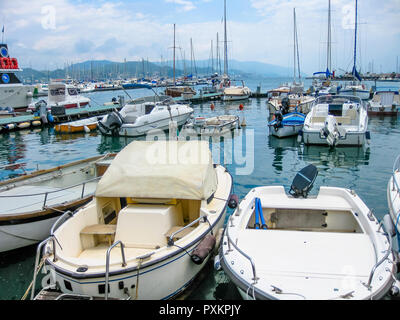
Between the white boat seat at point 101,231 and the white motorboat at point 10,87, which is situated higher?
Answer: the white motorboat at point 10,87

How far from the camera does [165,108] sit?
2633 cm

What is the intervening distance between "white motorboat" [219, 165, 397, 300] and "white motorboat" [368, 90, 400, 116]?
87.2 ft

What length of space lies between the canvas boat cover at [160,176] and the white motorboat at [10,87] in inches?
1478

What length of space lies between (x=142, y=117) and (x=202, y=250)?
1934 centimetres

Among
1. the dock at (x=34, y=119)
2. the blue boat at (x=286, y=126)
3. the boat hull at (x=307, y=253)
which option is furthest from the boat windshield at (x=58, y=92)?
the boat hull at (x=307, y=253)

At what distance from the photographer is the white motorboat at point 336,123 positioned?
709 inches

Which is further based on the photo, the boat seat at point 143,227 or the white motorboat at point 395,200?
the white motorboat at point 395,200

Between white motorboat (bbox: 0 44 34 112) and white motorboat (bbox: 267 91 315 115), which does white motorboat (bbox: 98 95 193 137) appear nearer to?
white motorboat (bbox: 267 91 315 115)

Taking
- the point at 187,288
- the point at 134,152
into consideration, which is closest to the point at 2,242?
the point at 134,152

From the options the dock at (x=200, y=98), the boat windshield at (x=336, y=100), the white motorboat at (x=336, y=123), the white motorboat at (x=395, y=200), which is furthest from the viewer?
the dock at (x=200, y=98)

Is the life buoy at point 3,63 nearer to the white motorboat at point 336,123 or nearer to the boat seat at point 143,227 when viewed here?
the white motorboat at point 336,123

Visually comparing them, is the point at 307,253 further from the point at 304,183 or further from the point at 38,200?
the point at 38,200

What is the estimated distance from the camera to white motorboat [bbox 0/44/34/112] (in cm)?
3850

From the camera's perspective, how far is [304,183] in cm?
795
